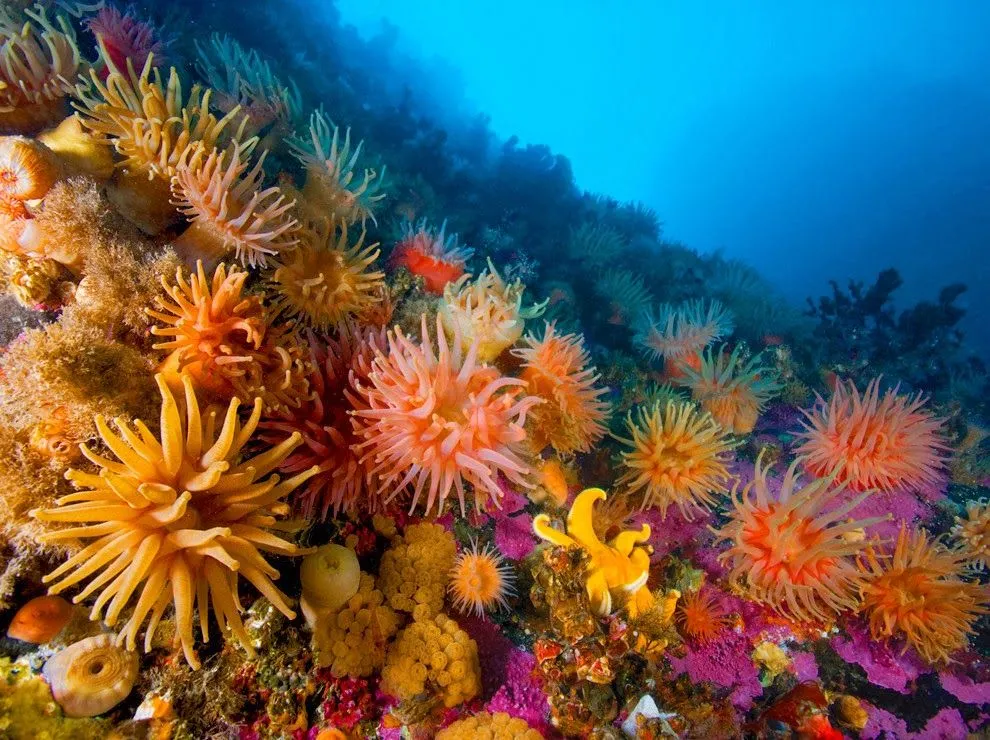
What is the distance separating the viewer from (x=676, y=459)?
464cm

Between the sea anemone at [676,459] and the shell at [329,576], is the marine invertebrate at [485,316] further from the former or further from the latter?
the shell at [329,576]

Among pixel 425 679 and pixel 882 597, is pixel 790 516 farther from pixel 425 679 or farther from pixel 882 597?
pixel 425 679

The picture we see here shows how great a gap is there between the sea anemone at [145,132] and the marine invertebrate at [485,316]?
6.71 ft

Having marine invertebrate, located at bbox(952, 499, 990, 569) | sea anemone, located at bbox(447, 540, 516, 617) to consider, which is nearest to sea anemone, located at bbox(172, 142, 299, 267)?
sea anemone, located at bbox(447, 540, 516, 617)

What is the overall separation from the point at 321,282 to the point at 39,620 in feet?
8.38

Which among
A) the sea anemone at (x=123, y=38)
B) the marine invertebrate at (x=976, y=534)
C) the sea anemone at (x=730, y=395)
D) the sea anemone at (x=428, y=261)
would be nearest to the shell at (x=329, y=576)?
the sea anemone at (x=428, y=261)

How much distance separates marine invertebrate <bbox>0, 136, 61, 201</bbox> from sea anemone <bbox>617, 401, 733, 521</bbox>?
4.50m

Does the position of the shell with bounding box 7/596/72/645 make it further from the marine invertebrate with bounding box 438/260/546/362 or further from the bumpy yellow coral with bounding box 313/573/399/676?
the marine invertebrate with bounding box 438/260/546/362

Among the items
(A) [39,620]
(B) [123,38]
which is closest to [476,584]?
(A) [39,620]

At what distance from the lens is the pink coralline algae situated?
4238 millimetres

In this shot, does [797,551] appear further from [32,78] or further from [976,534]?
[32,78]

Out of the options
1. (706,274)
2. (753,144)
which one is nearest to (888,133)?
(753,144)

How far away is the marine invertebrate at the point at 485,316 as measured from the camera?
4.11 metres

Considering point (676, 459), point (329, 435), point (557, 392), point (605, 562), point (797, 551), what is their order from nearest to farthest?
point (329, 435) < point (605, 562) < point (797, 551) < point (557, 392) < point (676, 459)
